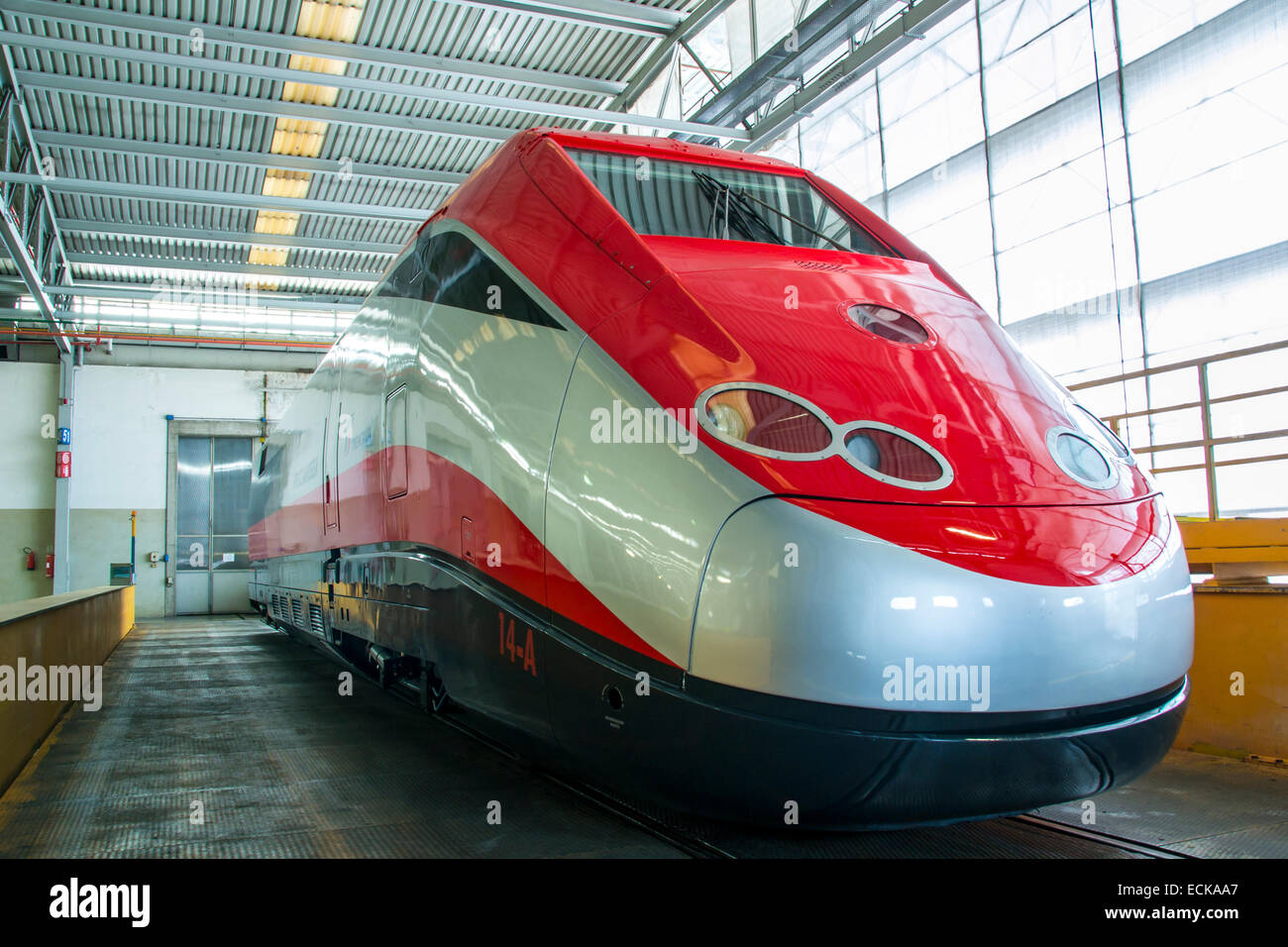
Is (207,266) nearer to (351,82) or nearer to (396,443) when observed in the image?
(351,82)

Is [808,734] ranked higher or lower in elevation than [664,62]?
lower

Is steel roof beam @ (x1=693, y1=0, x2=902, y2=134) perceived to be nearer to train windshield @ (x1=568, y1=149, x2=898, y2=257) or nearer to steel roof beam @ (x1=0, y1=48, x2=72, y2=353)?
train windshield @ (x1=568, y1=149, x2=898, y2=257)

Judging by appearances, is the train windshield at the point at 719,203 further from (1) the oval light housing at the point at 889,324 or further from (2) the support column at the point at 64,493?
(2) the support column at the point at 64,493

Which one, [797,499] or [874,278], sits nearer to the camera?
[797,499]

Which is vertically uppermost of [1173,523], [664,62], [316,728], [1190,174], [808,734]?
[664,62]

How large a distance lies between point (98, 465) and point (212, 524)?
2.33 m

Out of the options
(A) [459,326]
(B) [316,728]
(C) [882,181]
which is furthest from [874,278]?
(C) [882,181]

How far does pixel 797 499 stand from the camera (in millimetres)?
2270

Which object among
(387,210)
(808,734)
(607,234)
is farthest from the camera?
(387,210)

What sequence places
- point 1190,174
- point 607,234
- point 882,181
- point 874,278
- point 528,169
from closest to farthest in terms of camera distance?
point 607,234, point 874,278, point 528,169, point 1190,174, point 882,181

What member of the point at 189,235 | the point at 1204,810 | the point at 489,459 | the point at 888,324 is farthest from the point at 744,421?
the point at 189,235

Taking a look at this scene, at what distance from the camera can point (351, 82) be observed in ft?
31.5
